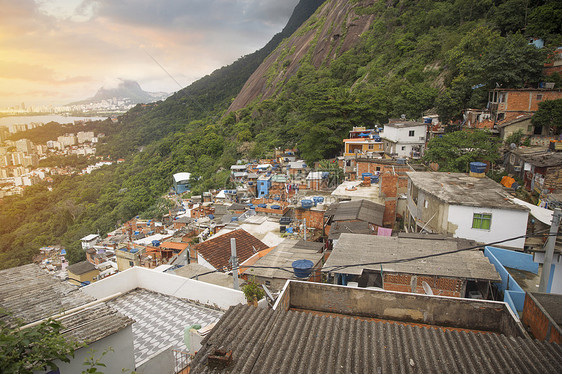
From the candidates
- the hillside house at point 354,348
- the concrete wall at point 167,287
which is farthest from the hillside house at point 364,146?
the hillside house at point 354,348

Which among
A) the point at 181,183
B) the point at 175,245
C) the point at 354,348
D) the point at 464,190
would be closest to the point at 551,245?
the point at 354,348

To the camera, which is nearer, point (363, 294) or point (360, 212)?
point (363, 294)

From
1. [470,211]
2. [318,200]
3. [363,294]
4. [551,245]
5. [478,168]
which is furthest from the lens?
[318,200]

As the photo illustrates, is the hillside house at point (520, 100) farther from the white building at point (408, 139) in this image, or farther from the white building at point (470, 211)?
the white building at point (470, 211)

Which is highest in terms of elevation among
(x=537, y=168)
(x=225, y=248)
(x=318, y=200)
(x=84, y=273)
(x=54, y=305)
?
(x=537, y=168)

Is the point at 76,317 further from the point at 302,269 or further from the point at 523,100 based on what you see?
the point at 523,100

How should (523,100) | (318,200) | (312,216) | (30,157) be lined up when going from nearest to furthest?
(312,216), (318,200), (523,100), (30,157)

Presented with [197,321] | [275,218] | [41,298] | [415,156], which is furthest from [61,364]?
[415,156]
